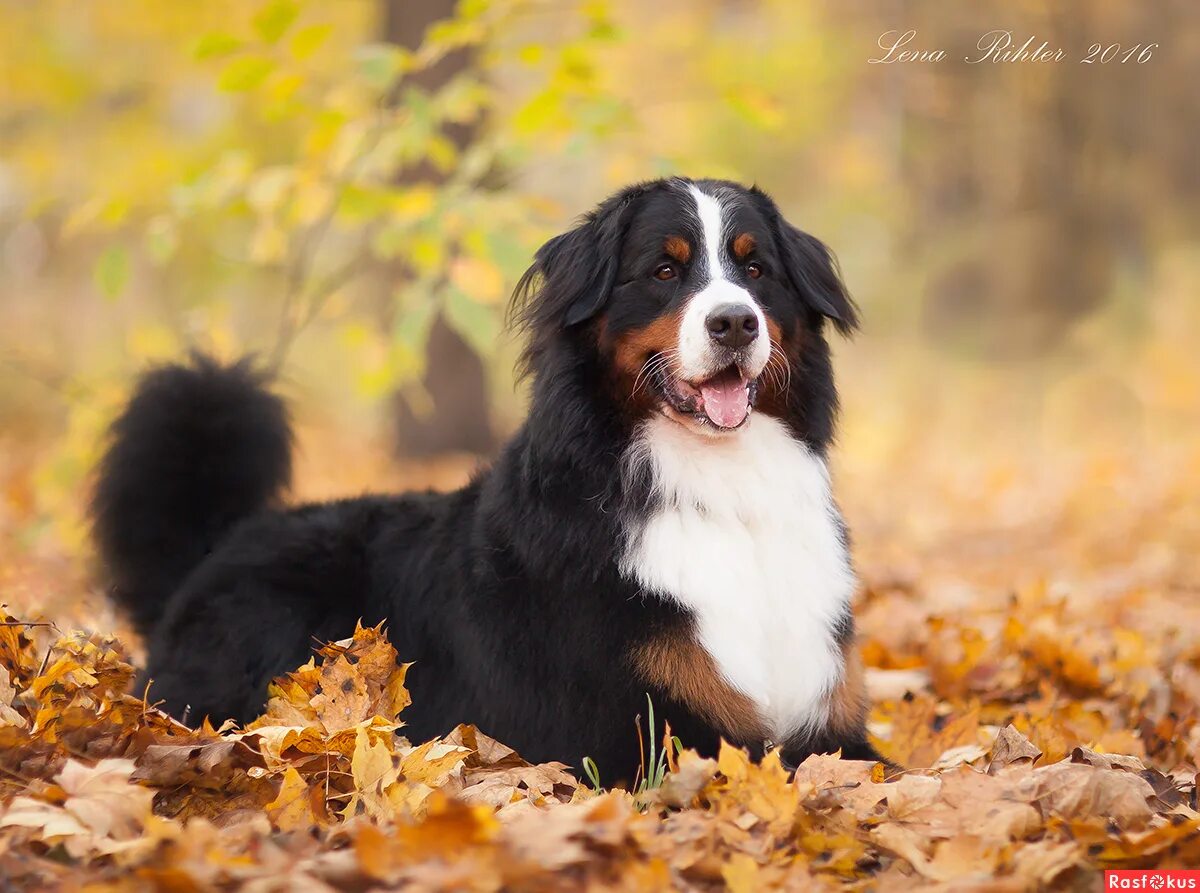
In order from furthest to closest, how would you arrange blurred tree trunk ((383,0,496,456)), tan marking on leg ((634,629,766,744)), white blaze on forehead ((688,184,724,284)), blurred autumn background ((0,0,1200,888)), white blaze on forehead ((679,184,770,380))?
blurred tree trunk ((383,0,496,456)) < blurred autumn background ((0,0,1200,888)) < white blaze on forehead ((688,184,724,284)) < white blaze on forehead ((679,184,770,380)) < tan marking on leg ((634,629,766,744))

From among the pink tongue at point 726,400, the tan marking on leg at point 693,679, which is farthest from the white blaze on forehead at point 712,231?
the tan marking on leg at point 693,679

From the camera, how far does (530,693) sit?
133 inches

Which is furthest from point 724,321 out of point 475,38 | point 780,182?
point 780,182

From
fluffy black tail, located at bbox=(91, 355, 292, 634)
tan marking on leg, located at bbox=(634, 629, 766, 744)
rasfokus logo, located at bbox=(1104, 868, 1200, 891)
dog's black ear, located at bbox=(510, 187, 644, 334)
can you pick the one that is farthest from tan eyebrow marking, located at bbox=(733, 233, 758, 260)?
rasfokus logo, located at bbox=(1104, 868, 1200, 891)

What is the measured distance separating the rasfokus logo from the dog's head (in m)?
1.51

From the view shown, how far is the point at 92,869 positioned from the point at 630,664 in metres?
1.41

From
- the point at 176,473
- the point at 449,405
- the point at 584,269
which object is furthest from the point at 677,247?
the point at 449,405

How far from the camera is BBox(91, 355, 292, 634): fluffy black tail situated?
422 cm

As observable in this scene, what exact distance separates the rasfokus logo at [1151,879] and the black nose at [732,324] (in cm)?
160

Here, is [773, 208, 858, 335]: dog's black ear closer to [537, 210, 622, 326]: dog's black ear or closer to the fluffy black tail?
[537, 210, 622, 326]: dog's black ear

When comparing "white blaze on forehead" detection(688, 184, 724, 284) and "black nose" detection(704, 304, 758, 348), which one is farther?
"white blaze on forehead" detection(688, 184, 724, 284)

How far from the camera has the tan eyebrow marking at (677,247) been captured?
11.5 ft

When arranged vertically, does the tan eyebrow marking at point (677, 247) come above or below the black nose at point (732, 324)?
above

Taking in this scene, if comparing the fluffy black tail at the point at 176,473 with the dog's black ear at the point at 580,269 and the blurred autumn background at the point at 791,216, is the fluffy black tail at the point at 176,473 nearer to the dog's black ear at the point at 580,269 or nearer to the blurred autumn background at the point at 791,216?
the blurred autumn background at the point at 791,216
